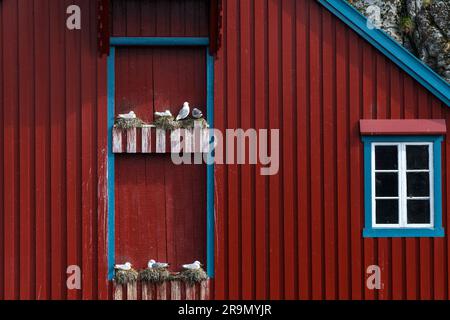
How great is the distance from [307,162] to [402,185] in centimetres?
130

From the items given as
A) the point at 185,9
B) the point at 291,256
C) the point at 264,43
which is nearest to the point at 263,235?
the point at 291,256

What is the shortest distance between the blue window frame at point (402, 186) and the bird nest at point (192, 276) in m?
2.23

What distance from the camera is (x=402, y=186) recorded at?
28.1 ft

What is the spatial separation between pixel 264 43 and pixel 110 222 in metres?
3.16

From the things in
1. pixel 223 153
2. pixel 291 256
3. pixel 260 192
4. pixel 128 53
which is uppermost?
pixel 128 53

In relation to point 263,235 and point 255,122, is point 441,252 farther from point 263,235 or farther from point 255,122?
point 255,122

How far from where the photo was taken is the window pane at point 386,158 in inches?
341

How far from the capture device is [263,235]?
8.56 metres

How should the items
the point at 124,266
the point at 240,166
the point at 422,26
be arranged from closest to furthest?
the point at 124,266
the point at 240,166
the point at 422,26

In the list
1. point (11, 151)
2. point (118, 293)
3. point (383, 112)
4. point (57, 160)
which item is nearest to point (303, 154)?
point (383, 112)

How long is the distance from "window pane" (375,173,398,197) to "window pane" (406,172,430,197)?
0.61ft

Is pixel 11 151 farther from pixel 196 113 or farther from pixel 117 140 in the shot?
pixel 196 113

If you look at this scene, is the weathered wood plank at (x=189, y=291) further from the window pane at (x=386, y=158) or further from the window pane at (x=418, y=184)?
the window pane at (x=418, y=184)

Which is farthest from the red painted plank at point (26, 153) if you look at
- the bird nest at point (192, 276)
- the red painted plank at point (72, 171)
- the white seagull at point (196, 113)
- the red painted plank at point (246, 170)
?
the red painted plank at point (246, 170)
